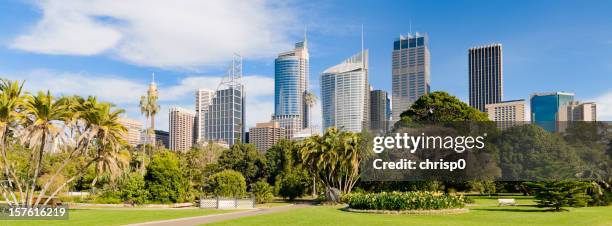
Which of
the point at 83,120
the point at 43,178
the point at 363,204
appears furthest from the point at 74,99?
the point at 43,178

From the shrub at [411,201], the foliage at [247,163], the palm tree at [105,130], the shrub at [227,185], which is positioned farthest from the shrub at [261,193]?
the foliage at [247,163]

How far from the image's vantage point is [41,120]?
1385 inches

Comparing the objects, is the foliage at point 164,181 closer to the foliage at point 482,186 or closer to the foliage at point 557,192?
the foliage at point 482,186

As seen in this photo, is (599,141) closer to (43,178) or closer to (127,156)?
(127,156)

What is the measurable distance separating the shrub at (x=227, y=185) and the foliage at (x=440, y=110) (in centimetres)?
2008

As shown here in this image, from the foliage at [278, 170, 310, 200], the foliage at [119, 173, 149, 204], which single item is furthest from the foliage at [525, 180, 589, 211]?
the foliage at [119, 173, 149, 204]

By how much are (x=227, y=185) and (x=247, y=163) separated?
28.0 metres

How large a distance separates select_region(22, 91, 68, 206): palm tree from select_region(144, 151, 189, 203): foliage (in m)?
13.6

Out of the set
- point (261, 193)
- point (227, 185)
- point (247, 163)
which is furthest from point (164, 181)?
point (247, 163)

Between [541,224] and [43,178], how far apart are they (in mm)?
52844

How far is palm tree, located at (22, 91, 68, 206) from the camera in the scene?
115ft

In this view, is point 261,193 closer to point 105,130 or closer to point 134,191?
point 134,191

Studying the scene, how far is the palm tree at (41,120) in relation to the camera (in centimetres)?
3503

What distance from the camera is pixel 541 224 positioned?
25781 mm
